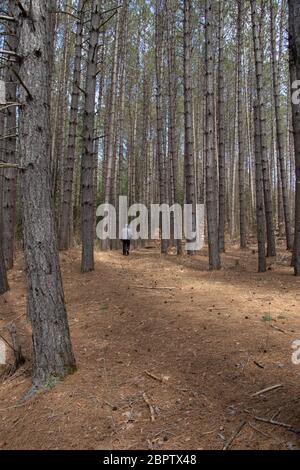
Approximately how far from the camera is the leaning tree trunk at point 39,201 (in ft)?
13.0

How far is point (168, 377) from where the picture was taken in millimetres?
4031

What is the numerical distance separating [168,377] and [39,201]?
90.4 inches

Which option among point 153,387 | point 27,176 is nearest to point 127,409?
point 153,387

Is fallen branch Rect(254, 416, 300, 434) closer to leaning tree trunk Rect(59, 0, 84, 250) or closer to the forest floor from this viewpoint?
the forest floor

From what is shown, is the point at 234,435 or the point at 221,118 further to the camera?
the point at 221,118

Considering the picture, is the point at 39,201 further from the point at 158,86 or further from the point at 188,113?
the point at 158,86

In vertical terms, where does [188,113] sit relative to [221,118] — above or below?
below

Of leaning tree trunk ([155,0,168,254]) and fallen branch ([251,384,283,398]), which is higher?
leaning tree trunk ([155,0,168,254])

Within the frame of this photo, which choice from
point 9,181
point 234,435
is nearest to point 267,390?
point 234,435

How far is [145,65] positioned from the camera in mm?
19609
